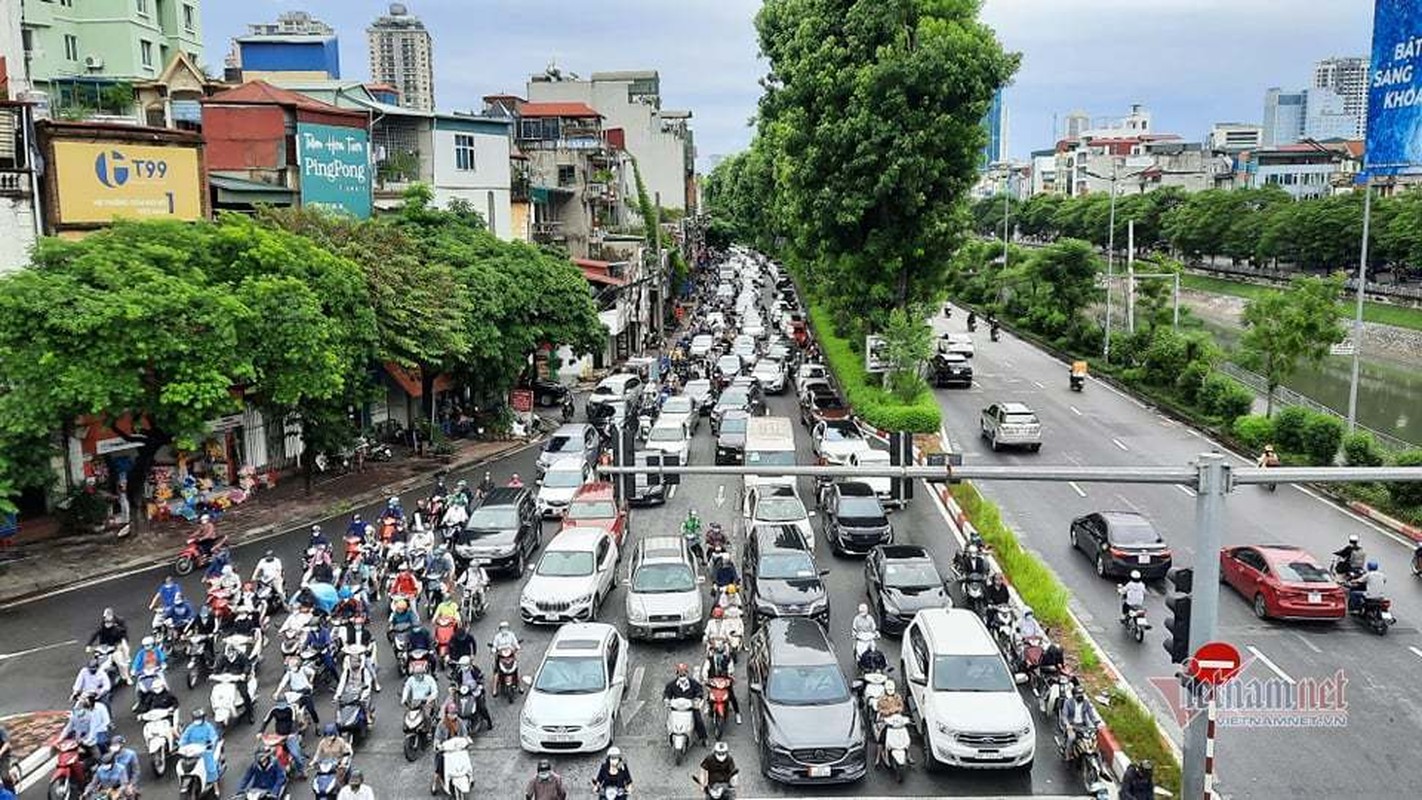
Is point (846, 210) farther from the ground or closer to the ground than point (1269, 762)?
farther from the ground

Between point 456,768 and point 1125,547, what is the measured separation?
1464 cm

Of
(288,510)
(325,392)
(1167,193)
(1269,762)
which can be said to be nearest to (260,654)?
(325,392)

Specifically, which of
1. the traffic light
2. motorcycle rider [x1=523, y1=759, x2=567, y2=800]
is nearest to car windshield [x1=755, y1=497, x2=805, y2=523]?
motorcycle rider [x1=523, y1=759, x2=567, y2=800]

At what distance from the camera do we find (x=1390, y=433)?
4638 cm

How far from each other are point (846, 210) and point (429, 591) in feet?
75.2

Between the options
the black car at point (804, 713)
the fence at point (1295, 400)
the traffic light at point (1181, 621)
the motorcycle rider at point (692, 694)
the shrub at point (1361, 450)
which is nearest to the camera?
the traffic light at point (1181, 621)

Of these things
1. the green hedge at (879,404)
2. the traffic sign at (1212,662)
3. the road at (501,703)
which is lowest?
the road at (501,703)

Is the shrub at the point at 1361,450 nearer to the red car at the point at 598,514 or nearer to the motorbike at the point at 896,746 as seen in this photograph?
the red car at the point at 598,514

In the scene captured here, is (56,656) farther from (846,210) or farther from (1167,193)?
(1167,193)

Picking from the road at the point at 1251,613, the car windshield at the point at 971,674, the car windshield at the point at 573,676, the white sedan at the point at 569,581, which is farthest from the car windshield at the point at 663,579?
the road at the point at 1251,613

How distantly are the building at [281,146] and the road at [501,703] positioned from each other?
48.7 ft

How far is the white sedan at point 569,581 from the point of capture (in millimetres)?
20500

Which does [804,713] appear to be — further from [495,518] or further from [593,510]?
[593,510]

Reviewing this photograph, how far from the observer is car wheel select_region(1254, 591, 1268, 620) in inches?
815
